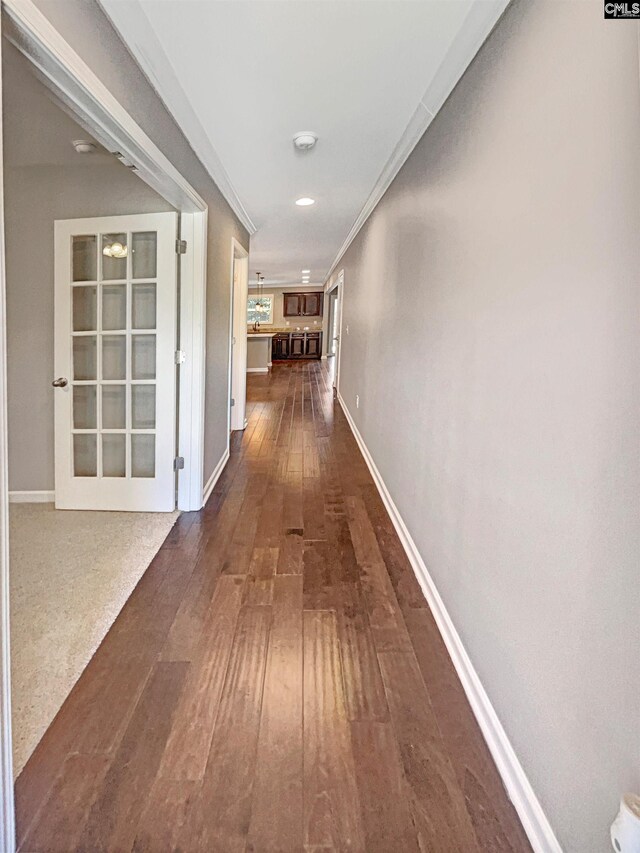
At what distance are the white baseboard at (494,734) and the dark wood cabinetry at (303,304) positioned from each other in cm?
1245

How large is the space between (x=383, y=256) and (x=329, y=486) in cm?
191

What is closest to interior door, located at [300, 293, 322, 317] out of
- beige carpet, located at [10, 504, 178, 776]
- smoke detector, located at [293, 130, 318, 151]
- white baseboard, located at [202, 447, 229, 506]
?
white baseboard, located at [202, 447, 229, 506]

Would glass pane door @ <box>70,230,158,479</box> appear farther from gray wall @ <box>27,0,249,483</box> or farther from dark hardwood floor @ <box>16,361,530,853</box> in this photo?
dark hardwood floor @ <box>16,361,530,853</box>

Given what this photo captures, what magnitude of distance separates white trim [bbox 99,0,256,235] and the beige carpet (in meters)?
2.25

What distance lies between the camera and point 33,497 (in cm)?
322

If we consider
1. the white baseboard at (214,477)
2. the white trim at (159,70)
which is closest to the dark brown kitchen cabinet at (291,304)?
the white baseboard at (214,477)

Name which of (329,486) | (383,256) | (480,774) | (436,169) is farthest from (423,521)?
(383,256)

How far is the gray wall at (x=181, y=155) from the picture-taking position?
4.50ft

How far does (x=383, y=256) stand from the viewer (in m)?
3.71

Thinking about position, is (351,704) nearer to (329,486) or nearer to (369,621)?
(369,621)

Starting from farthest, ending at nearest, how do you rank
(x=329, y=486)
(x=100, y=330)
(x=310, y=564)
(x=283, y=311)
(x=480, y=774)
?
1. (x=283, y=311)
2. (x=329, y=486)
3. (x=100, y=330)
4. (x=310, y=564)
5. (x=480, y=774)

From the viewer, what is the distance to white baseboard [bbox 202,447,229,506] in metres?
3.33

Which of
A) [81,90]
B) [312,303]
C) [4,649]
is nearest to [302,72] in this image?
[81,90]

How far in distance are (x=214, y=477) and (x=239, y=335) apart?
1.98m
